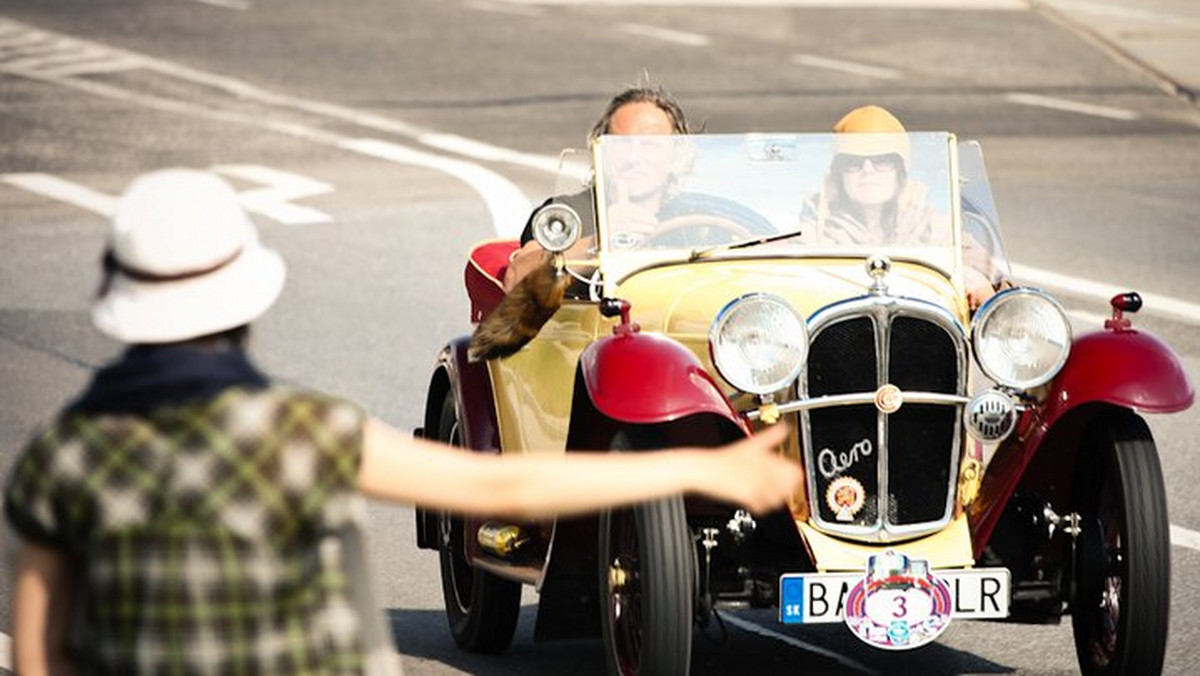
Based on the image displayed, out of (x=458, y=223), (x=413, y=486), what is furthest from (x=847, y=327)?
(x=458, y=223)

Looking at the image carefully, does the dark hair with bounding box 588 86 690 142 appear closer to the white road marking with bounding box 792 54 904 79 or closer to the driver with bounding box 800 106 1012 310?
the driver with bounding box 800 106 1012 310

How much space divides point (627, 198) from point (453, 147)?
12.1m

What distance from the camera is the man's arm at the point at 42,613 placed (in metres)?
3.80

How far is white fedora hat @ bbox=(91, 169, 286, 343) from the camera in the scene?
151 inches

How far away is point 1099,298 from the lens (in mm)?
14664

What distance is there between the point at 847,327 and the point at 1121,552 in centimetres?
96

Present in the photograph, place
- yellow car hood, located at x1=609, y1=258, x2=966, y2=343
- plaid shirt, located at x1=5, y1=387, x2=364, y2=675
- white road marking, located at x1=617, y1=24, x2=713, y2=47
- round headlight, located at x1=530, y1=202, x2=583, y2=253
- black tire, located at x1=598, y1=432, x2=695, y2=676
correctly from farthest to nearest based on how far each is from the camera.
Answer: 1. white road marking, located at x1=617, y1=24, x2=713, y2=47
2. round headlight, located at x1=530, y1=202, x2=583, y2=253
3. yellow car hood, located at x1=609, y1=258, x2=966, y2=343
4. black tire, located at x1=598, y1=432, x2=695, y2=676
5. plaid shirt, located at x1=5, y1=387, x2=364, y2=675

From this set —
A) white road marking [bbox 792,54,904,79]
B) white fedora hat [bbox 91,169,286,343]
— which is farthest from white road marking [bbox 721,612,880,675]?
white road marking [bbox 792,54,904,79]

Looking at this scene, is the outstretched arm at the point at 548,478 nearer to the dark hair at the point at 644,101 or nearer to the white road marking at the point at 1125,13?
the dark hair at the point at 644,101

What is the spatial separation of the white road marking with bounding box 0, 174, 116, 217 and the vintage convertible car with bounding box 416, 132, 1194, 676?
33.1 feet

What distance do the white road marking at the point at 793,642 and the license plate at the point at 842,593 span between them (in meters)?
0.86

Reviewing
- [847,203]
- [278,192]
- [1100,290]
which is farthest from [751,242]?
[278,192]

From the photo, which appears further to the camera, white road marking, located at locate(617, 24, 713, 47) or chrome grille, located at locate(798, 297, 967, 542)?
white road marking, located at locate(617, 24, 713, 47)

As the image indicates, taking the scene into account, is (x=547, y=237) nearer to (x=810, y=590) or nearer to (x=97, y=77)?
(x=810, y=590)
